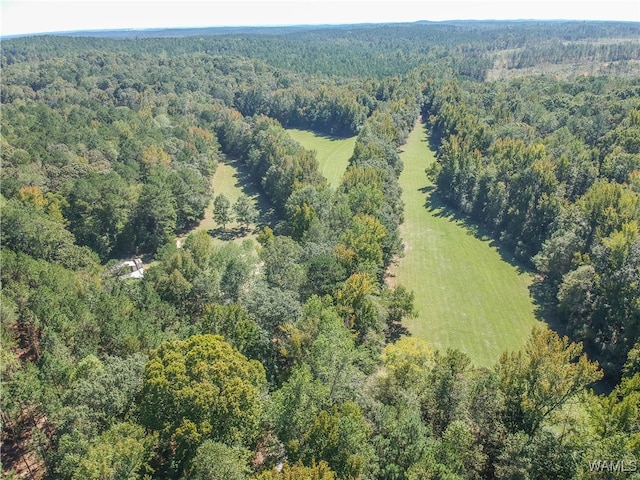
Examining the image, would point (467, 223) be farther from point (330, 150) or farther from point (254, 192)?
point (330, 150)

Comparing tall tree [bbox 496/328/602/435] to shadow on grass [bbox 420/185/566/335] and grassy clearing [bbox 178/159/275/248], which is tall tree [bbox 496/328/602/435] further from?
grassy clearing [bbox 178/159/275/248]

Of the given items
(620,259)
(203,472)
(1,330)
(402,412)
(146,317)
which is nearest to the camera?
(203,472)

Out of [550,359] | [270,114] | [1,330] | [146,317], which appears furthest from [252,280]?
[270,114]

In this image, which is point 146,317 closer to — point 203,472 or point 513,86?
point 203,472

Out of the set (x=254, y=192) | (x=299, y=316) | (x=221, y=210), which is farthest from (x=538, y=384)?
(x=254, y=192)

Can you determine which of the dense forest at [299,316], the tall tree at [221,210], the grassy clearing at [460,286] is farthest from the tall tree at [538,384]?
the tall tree at [221,210]

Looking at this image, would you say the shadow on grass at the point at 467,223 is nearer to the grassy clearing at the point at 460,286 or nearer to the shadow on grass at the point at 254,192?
the grassy clearing at the point at 460,286
